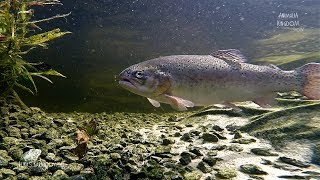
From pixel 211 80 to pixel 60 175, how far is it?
1.84 m

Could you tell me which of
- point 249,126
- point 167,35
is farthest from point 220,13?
point 249,126

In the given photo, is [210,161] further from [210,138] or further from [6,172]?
[6,172]

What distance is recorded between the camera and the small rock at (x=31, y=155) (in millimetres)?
2890

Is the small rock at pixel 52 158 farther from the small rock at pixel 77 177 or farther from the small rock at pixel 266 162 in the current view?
the small rock at pixel 266 162

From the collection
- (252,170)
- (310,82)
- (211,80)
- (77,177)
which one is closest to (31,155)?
(77,177)

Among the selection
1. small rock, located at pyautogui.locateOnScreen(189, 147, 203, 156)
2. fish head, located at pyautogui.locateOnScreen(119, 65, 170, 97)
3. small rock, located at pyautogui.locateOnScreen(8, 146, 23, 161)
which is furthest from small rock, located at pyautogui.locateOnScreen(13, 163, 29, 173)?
small rock, located at pyautogui.locateOnScreen(189, 147, 203, 156)

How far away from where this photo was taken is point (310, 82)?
3678 millimetres

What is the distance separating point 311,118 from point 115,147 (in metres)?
2.73

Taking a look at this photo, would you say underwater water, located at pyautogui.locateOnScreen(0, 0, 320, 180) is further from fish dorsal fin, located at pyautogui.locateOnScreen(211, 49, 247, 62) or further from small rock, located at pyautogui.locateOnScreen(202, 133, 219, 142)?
fish dorsal fin, located at pyautogui.locateOnScreen(211, 49, 247, 62)

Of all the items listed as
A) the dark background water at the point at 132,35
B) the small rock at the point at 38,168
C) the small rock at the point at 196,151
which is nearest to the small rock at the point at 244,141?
the small rock at the point at 196,151

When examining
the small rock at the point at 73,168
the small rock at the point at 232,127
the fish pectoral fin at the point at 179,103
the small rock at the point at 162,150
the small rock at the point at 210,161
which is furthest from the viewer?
the small rock at the point at 232,127

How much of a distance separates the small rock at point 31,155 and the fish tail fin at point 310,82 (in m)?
2.97

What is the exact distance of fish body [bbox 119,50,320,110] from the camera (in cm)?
340

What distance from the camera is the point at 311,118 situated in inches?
171
